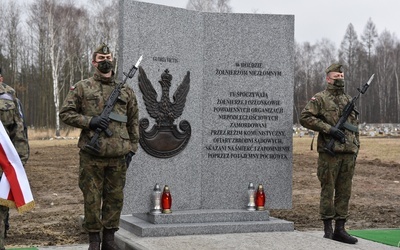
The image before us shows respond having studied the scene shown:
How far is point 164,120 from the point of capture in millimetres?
7297

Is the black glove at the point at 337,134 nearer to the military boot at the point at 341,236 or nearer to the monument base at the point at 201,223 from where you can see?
the military boot at the point at 341,236

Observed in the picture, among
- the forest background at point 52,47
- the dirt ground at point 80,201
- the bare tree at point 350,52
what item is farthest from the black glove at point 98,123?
the bare tree at point 350,52

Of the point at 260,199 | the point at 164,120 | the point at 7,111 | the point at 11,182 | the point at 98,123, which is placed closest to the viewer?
the point at 11,182

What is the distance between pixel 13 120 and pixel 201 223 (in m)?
2.65

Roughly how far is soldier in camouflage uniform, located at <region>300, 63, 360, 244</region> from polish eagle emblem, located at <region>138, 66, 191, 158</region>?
1.48 m

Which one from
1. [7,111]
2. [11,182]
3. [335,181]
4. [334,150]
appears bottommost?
[335,181]

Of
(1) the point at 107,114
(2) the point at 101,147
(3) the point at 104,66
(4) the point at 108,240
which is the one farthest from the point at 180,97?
(4) the point at 108,240

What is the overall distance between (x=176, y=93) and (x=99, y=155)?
1.88 metres

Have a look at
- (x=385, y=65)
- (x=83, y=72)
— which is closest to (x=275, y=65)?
(x=83, y=72)

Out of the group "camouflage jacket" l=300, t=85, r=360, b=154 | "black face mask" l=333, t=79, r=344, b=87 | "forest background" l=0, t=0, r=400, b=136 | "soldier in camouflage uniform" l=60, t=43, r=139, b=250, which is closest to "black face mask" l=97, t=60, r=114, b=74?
"soldier in camouflage uniform" l=60, t=43, r=139, b=250

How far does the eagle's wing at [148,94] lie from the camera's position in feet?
23.2

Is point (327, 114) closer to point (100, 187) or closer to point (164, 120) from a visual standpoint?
point (164, 120)

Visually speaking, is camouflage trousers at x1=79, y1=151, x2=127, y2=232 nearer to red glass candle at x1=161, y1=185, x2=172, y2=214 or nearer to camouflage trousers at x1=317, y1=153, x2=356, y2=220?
red glass candle at x1=161, y1=185, x2=172, y2=214

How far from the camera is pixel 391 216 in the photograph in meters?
10.0
